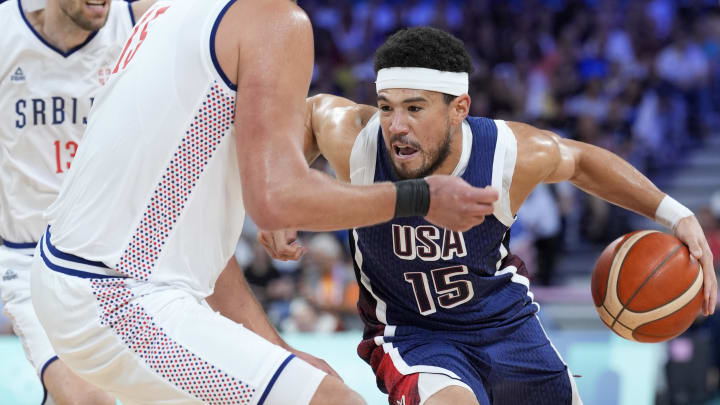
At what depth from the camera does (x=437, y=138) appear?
4.03m

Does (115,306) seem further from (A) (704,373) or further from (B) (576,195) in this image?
(B) (576,195)

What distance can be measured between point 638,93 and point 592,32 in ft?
5.99

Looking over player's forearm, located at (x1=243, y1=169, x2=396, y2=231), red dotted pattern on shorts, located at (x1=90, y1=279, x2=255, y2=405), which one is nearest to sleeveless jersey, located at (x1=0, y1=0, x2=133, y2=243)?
red dotted pattern on shorts, located at (x1=90, y1=279, x2=255, y2=405)

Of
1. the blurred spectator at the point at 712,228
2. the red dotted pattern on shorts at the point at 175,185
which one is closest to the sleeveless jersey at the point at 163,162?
the red dotted pattern on shorts at the point at 175,185

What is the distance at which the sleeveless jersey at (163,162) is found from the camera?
2.84m

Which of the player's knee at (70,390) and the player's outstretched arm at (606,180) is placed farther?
the player's outstretched arm at (606,180)

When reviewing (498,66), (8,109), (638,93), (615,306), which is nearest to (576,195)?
(638,93)

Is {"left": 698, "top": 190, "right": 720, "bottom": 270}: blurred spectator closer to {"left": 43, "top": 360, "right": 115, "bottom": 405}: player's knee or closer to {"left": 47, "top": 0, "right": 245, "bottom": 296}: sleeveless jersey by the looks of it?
{"left": 43, "top": 360, "right": 115, "bottom": 405}: player's knee

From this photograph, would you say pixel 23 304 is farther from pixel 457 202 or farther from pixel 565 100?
pixel 565 100

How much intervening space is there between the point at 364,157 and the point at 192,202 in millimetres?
1360

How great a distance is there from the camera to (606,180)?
4.38m

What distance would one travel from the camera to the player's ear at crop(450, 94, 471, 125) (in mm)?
4109

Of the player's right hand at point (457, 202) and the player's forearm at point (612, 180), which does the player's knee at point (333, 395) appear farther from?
the player's forearm at point (612, 180)

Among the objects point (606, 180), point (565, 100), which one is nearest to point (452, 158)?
point (606, 180)
